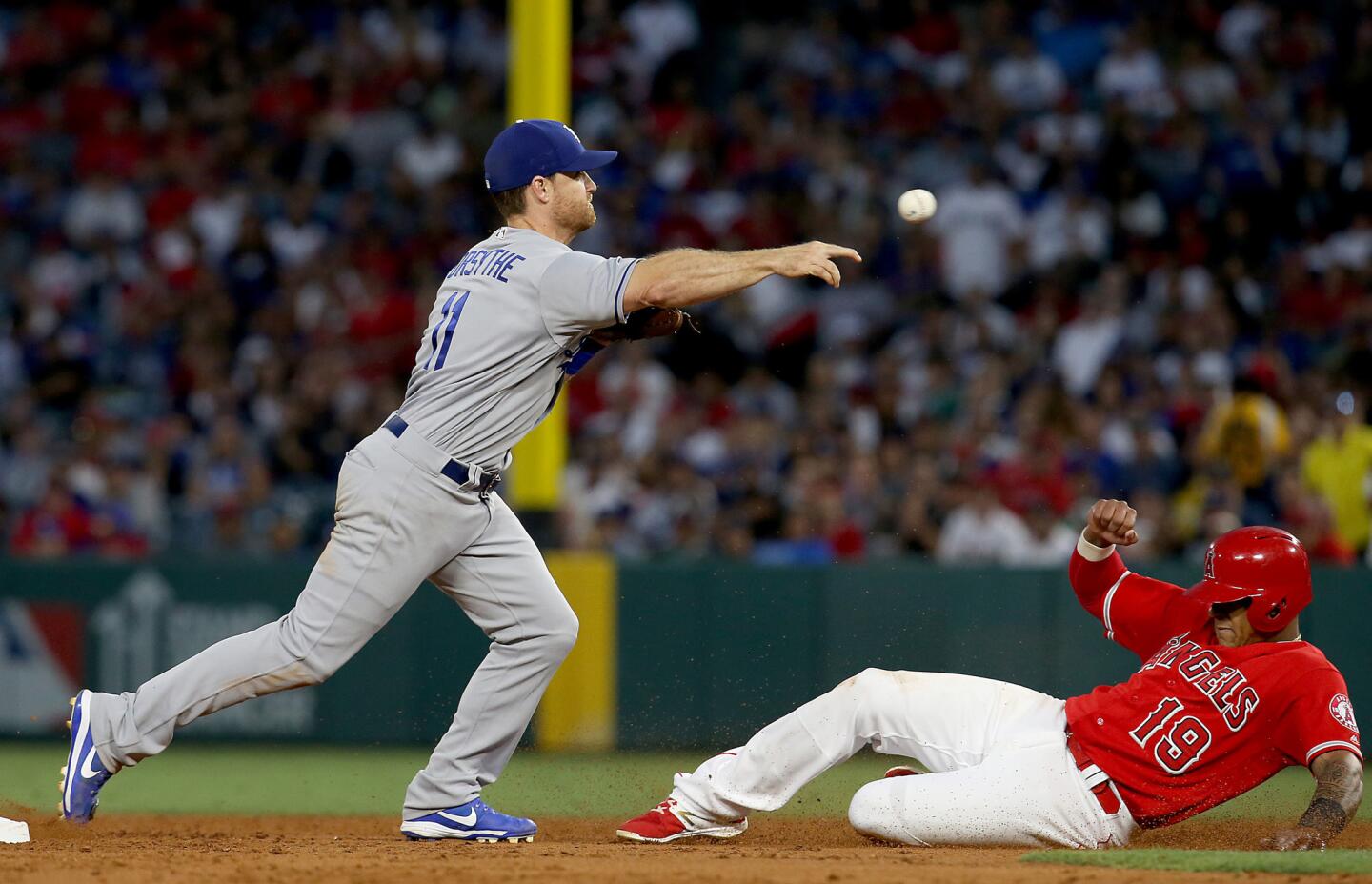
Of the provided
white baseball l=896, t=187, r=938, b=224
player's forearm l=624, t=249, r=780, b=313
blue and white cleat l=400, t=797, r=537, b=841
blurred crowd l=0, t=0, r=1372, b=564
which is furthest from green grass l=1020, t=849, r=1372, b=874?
blurred crowd l=0, t=0, r=1372, b=564

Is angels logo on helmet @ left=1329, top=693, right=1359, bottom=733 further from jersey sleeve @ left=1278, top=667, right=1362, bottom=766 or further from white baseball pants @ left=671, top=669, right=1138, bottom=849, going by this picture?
white baseball pants @ left=671, top=669, right=1138, bottom=849

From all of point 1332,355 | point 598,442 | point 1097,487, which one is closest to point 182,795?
point 598,442

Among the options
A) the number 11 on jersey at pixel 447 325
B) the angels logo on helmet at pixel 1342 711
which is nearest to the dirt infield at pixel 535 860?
the angels logo on helmet at pixel 1342 711

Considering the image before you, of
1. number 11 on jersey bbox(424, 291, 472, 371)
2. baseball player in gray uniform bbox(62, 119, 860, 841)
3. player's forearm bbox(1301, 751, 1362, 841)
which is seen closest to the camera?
player's forearm bbox(1301, 751, 1362, 841)

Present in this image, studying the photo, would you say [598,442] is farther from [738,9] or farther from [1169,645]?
[1169,645]

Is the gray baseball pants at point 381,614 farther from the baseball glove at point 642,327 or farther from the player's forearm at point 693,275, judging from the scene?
the player's forearm at point 693,275

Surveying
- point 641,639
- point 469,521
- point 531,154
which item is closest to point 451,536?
point 469,521
